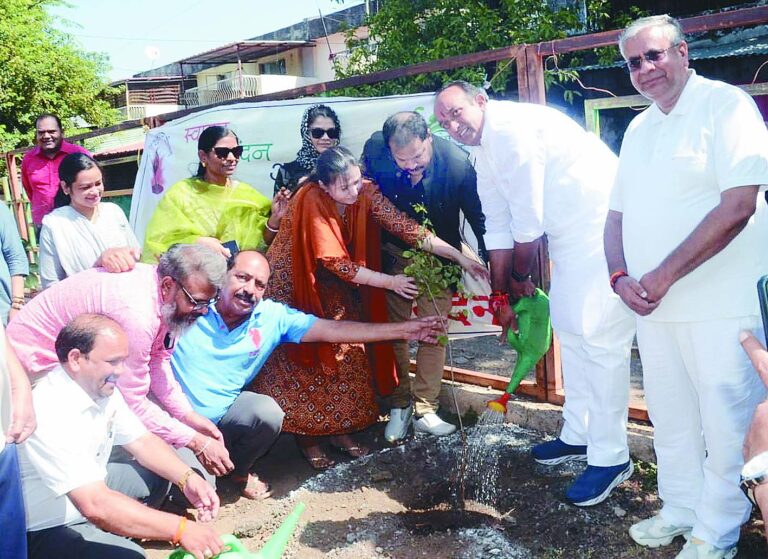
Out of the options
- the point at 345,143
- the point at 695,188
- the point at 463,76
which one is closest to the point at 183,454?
the point at 345,143

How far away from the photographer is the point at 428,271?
10.8 ft

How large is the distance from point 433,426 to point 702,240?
2.00 m

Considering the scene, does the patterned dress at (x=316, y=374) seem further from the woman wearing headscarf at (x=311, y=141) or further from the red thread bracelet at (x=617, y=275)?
the red thread bracelet at (x=617, y=275)

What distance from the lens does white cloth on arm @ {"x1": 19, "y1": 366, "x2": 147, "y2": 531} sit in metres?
2.26

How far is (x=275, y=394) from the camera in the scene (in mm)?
3781

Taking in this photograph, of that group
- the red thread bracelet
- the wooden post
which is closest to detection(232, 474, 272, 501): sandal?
the red thread bracelet

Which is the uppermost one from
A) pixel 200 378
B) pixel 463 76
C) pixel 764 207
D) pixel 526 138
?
pixel 463 76

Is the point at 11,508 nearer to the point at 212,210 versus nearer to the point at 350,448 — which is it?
the point at 350,448

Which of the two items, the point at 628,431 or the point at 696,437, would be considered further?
the point at 628,431

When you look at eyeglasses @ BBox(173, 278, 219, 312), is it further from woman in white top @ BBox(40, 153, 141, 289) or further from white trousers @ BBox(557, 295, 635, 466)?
white trousers @ BBox(557, 295, 635, 466)

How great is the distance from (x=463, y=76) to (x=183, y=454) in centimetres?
521

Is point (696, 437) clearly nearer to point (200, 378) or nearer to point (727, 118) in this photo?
point (727, 118)

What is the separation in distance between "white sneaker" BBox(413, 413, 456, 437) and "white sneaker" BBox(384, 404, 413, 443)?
0.19ft

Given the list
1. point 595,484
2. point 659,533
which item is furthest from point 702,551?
point 595,484
